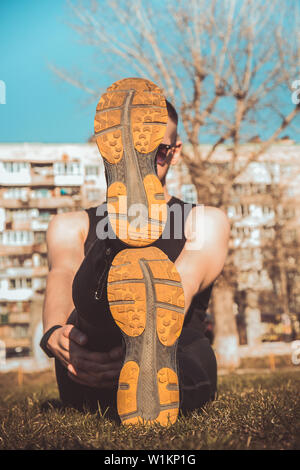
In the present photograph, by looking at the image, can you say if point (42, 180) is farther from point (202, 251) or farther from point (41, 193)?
point (202, 251)

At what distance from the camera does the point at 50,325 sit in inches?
86.0

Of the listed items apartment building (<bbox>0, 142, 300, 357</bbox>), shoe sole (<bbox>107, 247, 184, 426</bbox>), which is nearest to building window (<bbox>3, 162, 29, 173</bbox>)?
apartment building (<bbox>0, 142, 300, 357</bbox>)

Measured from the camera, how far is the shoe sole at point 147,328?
1.58 m

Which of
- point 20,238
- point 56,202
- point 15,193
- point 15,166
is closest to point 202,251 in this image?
point 56,202

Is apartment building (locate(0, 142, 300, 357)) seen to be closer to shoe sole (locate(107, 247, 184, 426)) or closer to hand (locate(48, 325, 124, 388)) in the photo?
hand (locate(48, 325, 124, 388))

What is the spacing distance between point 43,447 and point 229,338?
39.6 ft

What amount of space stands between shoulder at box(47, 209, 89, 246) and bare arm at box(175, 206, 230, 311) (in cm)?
53

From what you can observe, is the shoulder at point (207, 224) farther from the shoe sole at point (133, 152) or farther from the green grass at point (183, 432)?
the green grass at point (183, 432)

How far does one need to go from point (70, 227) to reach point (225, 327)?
36.2ft

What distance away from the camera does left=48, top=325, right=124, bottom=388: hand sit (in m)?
1.88

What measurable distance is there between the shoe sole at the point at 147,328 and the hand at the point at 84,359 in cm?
27

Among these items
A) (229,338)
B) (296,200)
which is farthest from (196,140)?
(296,200)

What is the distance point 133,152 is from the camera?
6.31 feet
